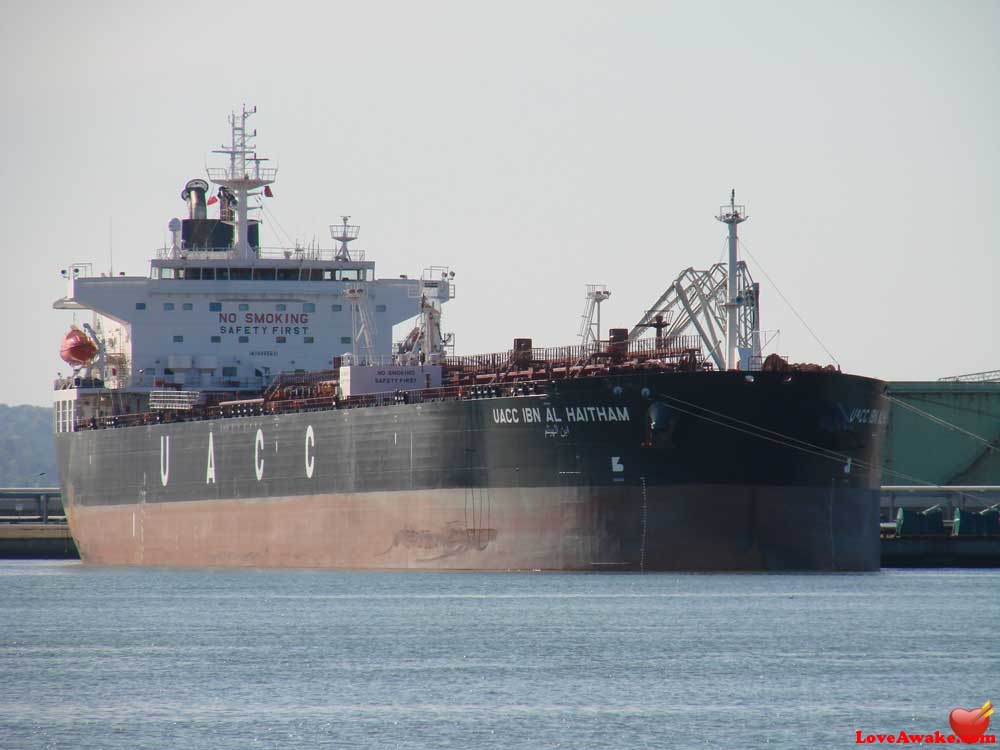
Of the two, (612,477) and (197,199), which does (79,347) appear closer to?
(197,199)

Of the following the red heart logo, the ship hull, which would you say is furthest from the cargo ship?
the red heart logo

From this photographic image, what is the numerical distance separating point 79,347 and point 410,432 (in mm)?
16301

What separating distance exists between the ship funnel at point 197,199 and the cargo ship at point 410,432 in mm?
54

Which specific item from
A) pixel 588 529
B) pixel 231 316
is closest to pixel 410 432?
pixel 588 529

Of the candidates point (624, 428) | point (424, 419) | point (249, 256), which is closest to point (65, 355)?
point (249, 256)

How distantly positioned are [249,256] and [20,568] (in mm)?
10864

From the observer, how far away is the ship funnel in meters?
54.6

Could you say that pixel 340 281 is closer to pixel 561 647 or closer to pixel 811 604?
pixel 811 604

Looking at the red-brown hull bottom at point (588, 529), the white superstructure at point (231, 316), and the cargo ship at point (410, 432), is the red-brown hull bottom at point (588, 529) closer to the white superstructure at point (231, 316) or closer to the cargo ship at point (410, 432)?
the cargo ship at point (410, 432)

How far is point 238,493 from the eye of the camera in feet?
147

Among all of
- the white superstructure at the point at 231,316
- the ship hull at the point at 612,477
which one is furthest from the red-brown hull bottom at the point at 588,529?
the white superstructure at the point at 231,316

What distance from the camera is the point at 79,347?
5153 centimetres

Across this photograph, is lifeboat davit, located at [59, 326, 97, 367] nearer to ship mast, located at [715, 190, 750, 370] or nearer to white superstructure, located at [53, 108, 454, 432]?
white superstructure, located at [53, 108, 454, 432]

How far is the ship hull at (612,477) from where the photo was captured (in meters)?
34.8
